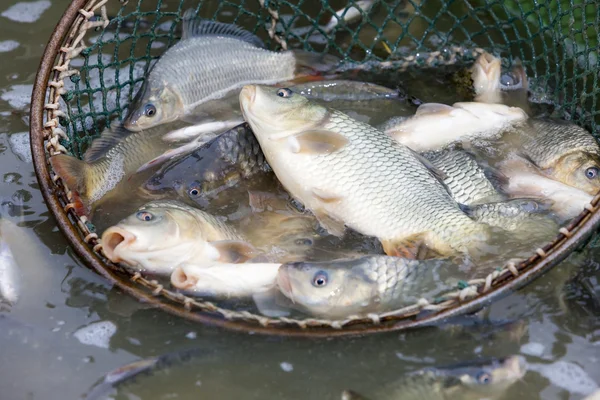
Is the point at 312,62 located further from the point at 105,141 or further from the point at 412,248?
the point at 412,248

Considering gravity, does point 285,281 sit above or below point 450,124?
below

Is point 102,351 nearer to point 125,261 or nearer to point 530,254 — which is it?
point 125,261

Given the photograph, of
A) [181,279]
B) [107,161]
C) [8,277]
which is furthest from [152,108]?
[181,279]

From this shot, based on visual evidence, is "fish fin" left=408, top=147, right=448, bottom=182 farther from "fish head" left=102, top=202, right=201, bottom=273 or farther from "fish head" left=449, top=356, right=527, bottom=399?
"fish head" left=102, top=202, right=201, bottom=273

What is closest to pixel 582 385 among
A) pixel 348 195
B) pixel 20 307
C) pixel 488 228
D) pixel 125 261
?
pixel 488 228

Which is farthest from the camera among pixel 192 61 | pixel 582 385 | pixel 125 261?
pixel 192 61

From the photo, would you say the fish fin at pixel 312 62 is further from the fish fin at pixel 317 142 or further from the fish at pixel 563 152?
the fish at pixel 563 152

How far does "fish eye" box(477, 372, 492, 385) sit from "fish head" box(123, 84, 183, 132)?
2.13 meters

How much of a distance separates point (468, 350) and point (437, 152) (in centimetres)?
121

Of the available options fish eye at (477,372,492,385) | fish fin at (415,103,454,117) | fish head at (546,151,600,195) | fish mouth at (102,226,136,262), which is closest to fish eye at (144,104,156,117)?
fish mouth at (102,226,136,262)

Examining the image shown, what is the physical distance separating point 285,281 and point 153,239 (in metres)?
0.56

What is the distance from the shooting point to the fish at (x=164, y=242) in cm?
284

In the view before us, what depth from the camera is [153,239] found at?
2869 millimetres

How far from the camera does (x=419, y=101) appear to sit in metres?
4.02
